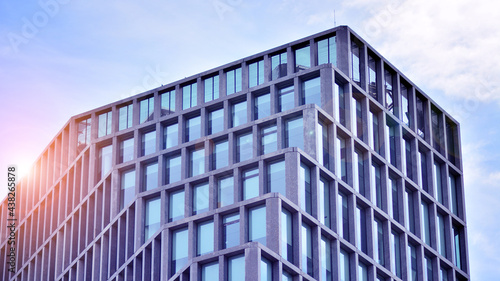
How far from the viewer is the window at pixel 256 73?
312 ft

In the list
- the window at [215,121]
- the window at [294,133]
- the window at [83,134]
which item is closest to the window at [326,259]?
the window at [294,133]

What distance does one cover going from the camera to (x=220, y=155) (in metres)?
92.3

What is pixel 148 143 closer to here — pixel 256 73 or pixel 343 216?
pixel 256 73

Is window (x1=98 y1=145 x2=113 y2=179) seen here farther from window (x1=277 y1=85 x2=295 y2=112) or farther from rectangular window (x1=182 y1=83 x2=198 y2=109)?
window (x1=277 y1=85 x2=295 y2=112)

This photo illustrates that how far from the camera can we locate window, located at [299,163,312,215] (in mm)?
84438

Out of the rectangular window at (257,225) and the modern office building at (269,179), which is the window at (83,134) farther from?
the rectangular window at (257,225)

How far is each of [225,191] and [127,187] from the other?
1249cm

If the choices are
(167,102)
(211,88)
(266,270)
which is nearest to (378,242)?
(266,270)

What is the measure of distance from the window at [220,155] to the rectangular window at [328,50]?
9.09 meters

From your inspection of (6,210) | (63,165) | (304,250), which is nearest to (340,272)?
(304,250)

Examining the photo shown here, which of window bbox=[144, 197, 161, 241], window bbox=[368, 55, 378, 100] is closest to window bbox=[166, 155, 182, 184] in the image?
window bbox=[144, 197, 161, 241]

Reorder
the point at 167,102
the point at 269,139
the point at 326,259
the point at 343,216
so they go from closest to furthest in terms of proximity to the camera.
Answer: the point at 326,259, the point at 343,216, the point at 269,139, the point at 167,102

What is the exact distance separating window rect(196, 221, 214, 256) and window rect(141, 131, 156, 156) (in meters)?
14.0

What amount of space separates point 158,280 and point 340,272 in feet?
39.7
